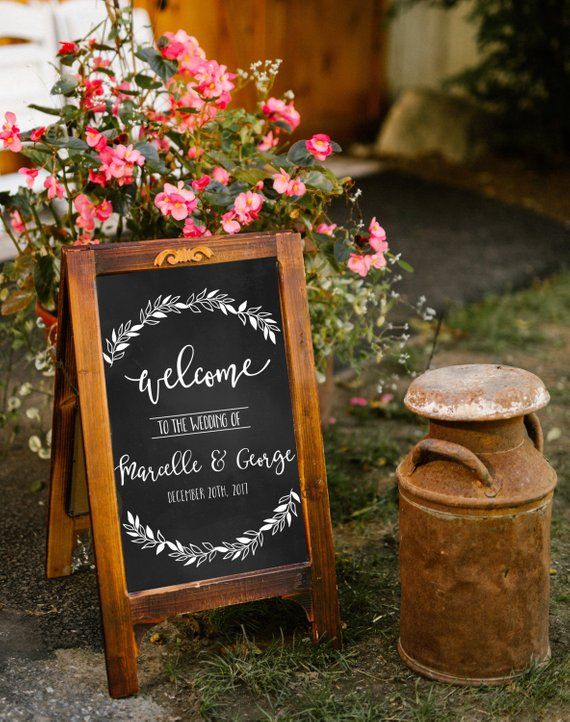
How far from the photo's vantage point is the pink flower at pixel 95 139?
2.80 m

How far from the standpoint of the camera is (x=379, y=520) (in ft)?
11.4

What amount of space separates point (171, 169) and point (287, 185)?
44 cm

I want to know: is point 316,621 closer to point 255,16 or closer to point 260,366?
point 260,366

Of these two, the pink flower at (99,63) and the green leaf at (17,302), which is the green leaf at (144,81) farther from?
the green leaf at (17,302)

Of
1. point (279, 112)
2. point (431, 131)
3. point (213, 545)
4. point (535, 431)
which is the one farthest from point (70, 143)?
point (431, 131)

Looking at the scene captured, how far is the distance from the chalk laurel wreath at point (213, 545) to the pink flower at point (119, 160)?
1001 millimetres

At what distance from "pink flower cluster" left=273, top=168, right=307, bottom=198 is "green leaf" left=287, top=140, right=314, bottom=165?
1.9 inches

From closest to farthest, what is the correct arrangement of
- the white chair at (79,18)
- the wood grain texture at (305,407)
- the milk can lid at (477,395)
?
the milk can lid at (477,395)
the wood grain texture at (305,407)
the white chair at (79,18)

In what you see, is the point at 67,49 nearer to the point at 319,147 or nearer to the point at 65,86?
the point at 65,86

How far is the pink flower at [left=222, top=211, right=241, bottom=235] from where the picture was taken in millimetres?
2762

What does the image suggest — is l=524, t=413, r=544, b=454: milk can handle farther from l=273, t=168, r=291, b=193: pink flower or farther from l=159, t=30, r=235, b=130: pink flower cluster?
l=159, t=30, r=235, b=130: pink flower cluster

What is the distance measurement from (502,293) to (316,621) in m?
3.79

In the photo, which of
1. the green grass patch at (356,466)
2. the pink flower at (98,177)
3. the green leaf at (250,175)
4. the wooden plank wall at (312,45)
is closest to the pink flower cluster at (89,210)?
the pink flower at (98,177)

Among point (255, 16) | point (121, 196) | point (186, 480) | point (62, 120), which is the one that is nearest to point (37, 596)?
point (186, 480)
